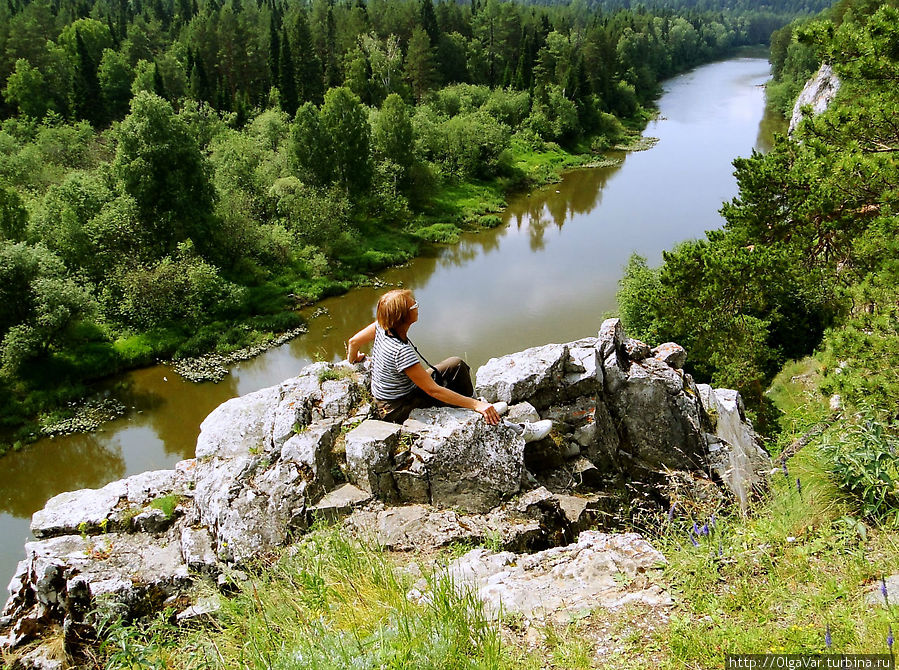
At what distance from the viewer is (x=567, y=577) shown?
4.83 meters

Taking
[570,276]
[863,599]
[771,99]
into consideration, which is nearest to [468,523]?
[863,599]

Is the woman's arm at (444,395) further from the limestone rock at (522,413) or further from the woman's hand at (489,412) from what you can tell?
the limestone rock at (522,413)

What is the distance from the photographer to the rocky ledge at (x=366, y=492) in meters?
5.98

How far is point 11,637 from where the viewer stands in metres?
6.21

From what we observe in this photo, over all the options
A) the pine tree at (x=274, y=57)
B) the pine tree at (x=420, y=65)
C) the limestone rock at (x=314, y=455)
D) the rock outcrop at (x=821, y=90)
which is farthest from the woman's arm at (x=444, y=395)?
the pine tree at (x=420, y=65)

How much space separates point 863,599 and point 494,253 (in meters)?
34.7

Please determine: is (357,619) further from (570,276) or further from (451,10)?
(451,10)

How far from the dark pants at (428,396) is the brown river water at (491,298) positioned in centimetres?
1076

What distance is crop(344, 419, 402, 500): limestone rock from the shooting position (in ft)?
21.1

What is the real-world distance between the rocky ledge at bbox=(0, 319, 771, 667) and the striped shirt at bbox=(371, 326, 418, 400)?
358mm

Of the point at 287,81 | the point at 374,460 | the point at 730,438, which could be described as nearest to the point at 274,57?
the point at 287,81

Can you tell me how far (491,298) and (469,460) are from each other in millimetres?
24360

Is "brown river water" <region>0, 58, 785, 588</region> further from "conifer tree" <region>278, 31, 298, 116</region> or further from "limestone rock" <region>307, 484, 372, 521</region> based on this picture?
"conifer tree" <region>278, 31, 298, 116</region>

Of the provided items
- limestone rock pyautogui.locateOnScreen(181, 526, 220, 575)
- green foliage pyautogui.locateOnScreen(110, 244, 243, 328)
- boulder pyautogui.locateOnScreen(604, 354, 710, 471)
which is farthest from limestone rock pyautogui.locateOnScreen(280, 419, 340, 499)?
green foliage pyautogui.locateOnScreen(110, 244, 243, 328)
